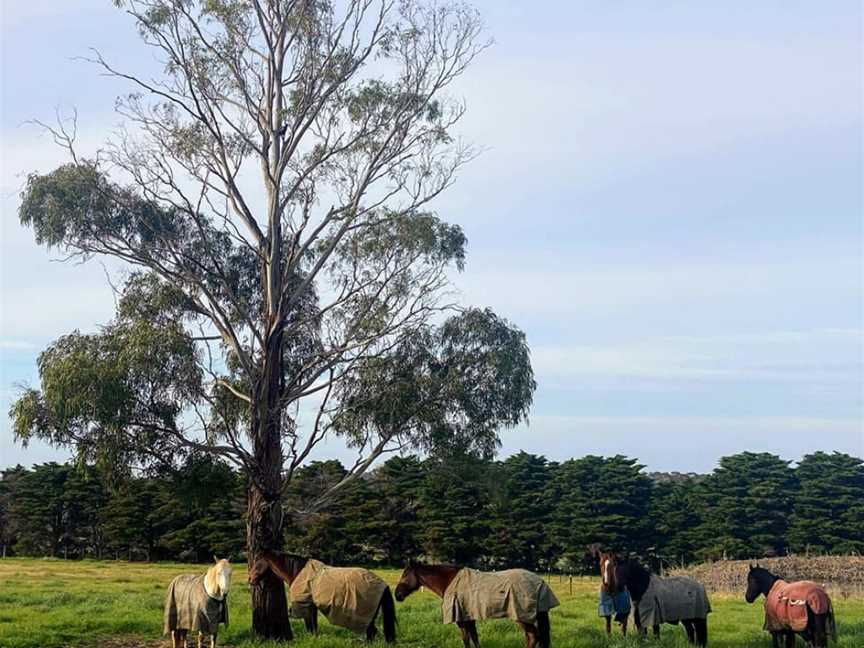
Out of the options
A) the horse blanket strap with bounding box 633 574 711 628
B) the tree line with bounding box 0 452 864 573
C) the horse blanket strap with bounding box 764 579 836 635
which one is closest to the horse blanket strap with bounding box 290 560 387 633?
the horse blanket strap with bounding box 633 574 711 628

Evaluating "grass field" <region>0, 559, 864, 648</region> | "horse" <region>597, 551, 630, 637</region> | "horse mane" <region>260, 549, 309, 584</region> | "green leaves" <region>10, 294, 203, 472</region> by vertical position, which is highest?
"green leaves" <region>10, 294, 203, 472</region>

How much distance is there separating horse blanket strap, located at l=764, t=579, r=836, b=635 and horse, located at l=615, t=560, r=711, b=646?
1.04 meters

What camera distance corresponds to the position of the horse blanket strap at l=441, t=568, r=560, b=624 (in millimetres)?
12445

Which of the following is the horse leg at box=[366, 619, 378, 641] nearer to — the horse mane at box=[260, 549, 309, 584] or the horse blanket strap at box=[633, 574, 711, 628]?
the horse mane at box=[260, 549, 309, 584]

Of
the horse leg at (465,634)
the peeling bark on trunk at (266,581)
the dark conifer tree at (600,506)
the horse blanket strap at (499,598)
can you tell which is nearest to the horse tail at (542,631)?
the horse blanket strap at (499,598)

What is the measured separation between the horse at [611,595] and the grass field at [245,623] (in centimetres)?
35

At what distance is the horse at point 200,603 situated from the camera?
12.4 metres

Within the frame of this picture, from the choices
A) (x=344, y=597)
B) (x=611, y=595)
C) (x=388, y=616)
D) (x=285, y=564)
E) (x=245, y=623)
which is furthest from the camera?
(x=245, y=623)

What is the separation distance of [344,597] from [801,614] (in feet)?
20.3

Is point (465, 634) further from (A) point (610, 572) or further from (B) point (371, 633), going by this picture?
(A) point (610, 572)

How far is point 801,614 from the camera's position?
497 inches

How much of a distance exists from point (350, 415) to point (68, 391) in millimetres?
4924

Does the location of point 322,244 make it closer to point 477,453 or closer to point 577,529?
point 477,453

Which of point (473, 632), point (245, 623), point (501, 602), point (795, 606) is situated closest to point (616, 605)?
point (795, 606)
